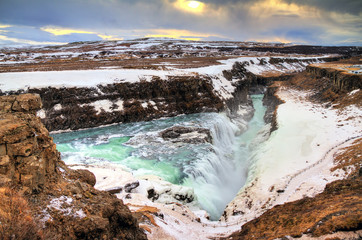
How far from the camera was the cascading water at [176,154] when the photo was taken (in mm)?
17141

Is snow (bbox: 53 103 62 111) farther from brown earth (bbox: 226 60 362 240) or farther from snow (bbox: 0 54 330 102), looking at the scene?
brown earth (bbox: 226 60 362 240)

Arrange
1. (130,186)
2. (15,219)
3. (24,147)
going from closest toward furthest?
1. (15,219)
2. (24,147)
3. (130,186)

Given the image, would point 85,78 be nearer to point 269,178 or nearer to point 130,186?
point 130,186

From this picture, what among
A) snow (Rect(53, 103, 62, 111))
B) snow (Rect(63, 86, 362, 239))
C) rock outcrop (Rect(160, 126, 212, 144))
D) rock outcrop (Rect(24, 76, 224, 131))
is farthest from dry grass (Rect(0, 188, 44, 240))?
snow (Rect(53, 103, 62, 111))

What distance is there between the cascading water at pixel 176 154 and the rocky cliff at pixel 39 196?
9.20 metres

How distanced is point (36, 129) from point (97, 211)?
287cm

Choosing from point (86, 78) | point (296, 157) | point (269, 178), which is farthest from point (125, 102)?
point (296, 157)

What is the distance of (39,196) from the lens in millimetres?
5812

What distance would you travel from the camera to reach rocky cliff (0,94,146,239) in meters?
5.00

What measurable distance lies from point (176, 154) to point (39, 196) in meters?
15.2

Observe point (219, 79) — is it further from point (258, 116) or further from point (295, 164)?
point (295, 164)

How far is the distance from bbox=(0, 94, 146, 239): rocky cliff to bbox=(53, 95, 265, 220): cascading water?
9.20 meters

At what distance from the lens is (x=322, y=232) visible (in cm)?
618

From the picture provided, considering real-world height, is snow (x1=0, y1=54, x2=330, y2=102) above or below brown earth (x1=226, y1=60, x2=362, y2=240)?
above
